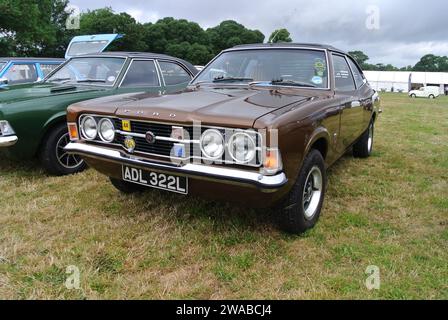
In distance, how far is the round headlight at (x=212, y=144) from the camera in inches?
101

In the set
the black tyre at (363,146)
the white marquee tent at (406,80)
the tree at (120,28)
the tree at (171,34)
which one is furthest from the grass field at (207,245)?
the white marquee tent at (406,80)

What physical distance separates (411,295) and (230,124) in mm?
1579

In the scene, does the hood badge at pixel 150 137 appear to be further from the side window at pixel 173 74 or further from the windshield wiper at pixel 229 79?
A: the side window at pixel 173 74

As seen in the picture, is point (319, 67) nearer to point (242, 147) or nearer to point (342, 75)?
point (342, 75)

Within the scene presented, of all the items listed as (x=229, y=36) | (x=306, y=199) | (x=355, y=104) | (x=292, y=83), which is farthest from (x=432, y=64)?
(x=306, y=199)

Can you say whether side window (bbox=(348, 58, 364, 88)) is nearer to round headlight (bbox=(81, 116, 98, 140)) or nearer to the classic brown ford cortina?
the classic brown ford cortina

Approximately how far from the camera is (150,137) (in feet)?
9.30

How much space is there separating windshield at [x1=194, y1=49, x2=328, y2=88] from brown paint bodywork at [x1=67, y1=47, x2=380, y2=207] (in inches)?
4.8

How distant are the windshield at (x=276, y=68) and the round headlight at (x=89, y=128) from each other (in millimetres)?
1325

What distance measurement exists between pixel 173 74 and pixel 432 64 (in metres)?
91.9

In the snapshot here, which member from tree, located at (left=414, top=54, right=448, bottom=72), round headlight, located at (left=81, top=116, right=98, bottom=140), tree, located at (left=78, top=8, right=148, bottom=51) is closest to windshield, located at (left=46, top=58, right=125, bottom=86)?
round headlight, located at (left=81, top=116, right=98, bottom=140)

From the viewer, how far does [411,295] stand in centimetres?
236

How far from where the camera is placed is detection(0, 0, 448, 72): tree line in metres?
23.6
